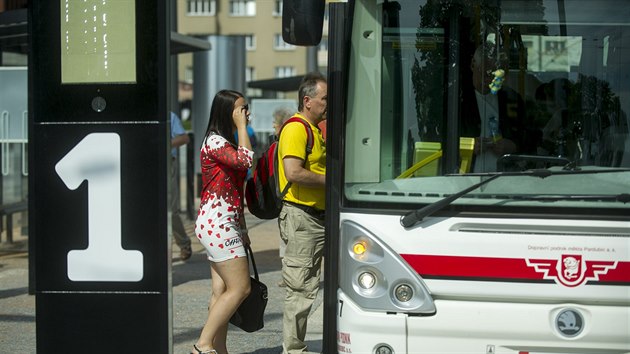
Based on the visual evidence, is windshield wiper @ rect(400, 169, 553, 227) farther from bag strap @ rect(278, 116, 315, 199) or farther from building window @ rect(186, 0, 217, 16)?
building window @ rect(186, 0, 217, 16)

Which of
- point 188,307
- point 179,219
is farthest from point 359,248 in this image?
point 179,219

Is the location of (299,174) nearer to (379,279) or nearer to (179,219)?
(379,279)

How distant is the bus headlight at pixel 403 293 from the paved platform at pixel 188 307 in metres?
2.54

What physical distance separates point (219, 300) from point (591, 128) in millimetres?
2512

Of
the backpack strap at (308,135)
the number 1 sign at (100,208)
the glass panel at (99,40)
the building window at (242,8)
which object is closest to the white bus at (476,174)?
the glass panel at (99,40)

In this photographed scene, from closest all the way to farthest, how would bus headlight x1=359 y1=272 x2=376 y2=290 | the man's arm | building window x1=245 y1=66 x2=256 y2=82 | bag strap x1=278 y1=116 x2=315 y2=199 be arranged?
bus headlight x1=359 y1=272 x2=376 y2=290 < the man's arm < bag strap x1=278 y1=116 x2=315 y2=199 < building window x1=245 y1=66 x2=256 y2=82

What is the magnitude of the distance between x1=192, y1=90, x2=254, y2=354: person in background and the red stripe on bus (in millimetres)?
1739

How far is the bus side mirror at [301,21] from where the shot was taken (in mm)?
4820

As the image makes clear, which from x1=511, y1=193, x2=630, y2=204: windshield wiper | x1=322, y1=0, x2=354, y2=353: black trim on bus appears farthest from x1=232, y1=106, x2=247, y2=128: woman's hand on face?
x1=511, y1=193, x2=630, y2=204: windshield wiper

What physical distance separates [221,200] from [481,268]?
2043mm

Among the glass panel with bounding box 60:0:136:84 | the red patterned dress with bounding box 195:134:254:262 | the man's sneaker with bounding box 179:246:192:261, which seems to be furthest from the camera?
the man's sneaker with bounding box 179:246:192:261

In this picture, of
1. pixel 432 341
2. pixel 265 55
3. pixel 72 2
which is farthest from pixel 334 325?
pixel 265 55

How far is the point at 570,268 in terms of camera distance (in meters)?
4.58

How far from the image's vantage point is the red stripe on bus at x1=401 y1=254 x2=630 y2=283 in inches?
180
